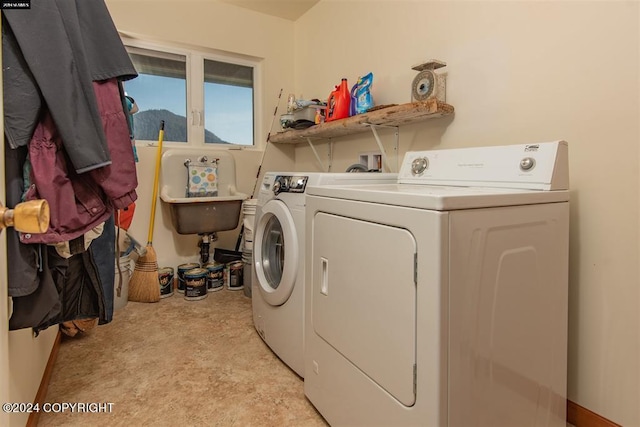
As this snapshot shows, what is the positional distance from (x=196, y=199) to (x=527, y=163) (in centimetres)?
229

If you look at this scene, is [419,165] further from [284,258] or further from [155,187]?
[155,187]

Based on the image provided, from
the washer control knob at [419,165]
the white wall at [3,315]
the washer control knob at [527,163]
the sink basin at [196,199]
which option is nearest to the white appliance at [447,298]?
the washer control knob at [527,163]

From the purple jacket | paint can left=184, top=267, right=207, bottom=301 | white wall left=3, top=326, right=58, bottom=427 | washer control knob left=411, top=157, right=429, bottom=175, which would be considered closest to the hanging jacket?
the purple jacket

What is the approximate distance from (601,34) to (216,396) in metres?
2.13

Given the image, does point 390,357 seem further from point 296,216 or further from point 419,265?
point 296,216

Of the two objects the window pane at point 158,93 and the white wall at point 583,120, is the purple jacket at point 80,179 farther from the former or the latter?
the window pane at point 158,93

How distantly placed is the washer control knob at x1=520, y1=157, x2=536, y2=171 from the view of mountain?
9.01ft

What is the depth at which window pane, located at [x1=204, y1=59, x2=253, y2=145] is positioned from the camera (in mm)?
3332

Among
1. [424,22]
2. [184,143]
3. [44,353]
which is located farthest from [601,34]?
[184,143]

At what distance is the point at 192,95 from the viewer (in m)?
3.21

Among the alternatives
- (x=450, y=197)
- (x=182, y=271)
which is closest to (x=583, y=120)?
(x=450, y=197)

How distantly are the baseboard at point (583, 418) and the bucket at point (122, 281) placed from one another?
264 centimetres

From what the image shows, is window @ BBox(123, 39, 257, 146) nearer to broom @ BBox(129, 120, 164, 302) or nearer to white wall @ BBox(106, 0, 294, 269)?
white wall @ BBox(106, 0, 294, 269)

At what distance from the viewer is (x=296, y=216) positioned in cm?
170
